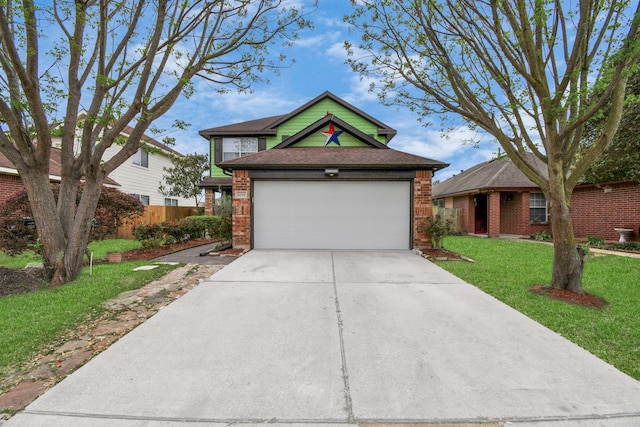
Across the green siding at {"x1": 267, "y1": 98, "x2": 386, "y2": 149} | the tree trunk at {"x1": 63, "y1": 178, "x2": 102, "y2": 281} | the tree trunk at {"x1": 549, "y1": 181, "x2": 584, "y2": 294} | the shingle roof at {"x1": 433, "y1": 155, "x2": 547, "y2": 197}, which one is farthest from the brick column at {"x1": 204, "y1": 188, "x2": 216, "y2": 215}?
the tree trunk at {"x1": 549, "y1": 181, "x2": 584, "y2": 294}

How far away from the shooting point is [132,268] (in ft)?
24.0

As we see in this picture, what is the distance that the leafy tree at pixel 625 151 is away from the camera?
33.2 ft

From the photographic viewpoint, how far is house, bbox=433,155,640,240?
12.4m

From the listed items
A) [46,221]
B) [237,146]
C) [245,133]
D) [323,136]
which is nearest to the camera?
[46,221]

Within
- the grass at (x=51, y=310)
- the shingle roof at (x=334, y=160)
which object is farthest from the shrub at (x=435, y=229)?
the grass at (x=51, y=310)

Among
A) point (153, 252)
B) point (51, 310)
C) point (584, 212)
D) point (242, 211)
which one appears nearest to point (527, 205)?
point (584, 212)

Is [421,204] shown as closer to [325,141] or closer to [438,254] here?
[438,254]

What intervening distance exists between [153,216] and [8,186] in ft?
16.9

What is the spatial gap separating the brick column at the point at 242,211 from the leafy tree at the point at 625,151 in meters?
11.5

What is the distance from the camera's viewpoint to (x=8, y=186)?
11133 millimetres

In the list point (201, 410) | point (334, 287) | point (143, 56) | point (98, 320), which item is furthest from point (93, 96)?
point (201, 410)

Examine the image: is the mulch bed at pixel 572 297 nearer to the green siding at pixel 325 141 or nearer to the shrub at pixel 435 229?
the shrub at pixel 435 229

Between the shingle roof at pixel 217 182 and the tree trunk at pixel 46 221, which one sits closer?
the tree trunk at pixel 46 221

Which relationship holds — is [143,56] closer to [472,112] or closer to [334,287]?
[334,287]
